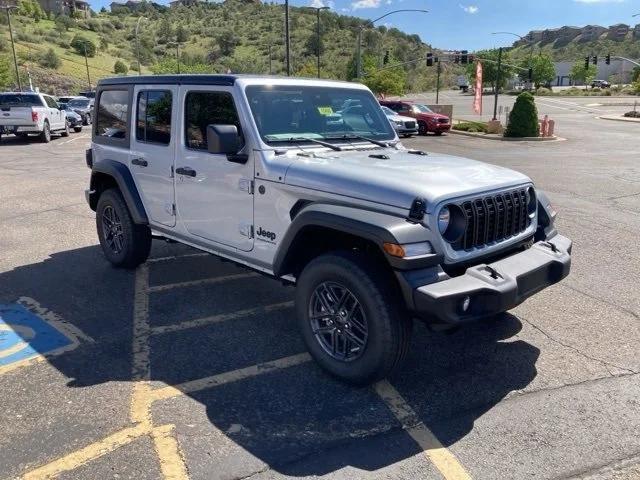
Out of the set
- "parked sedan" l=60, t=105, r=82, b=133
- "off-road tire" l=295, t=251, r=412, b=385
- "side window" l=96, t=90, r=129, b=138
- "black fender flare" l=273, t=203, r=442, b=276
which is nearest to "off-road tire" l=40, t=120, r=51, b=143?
"parked sedan" l=60, t=105, r=82, b=133

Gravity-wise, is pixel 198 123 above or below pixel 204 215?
above

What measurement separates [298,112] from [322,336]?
1800 mm

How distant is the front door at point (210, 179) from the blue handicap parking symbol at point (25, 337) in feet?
4.45

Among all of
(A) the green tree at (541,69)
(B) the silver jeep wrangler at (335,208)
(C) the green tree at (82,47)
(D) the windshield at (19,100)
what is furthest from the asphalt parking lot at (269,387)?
(A) the green tree at (541,69)

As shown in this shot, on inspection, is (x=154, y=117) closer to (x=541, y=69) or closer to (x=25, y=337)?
(x=25, y=337)

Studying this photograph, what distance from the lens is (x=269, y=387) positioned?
368 centimetres

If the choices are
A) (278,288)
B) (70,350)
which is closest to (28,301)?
(70,350)

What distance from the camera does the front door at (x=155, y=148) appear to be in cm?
503

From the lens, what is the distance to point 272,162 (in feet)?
13.4

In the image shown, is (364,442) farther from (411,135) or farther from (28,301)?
(411,135)

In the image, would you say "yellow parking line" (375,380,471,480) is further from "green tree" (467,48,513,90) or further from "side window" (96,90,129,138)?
"green tree" (467,48,513,90)

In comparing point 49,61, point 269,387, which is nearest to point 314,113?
point 269,387

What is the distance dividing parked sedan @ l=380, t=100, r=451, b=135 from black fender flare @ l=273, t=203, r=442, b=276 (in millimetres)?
23364

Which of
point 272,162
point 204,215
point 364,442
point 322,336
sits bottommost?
point 364,442
